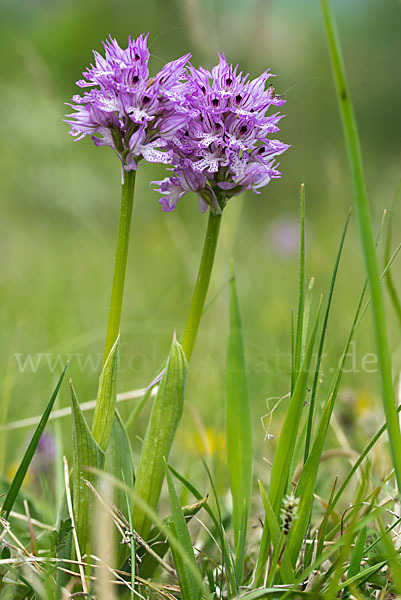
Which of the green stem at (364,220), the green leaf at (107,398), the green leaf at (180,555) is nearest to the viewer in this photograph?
the green stem at (364,220)

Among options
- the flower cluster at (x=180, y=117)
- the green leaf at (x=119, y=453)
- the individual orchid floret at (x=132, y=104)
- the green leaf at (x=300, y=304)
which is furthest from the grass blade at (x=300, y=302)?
the green leaf at (x=119, y=453)

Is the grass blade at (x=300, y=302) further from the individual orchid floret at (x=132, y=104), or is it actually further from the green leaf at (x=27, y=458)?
the green leaf at (x=27, y=458)

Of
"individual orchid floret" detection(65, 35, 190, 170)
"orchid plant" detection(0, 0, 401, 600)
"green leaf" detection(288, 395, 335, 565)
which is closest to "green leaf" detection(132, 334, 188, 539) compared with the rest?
"orchid plant" detection(0, 0, 401, 600)

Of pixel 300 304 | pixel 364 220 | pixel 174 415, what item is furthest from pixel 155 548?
pixel 364 220

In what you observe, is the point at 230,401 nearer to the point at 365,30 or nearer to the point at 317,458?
the point at 317,458

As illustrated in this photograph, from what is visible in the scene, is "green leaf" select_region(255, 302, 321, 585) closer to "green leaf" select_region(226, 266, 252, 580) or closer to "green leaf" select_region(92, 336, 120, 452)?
"green leaf" select_region(226, 266, 252, 580)
